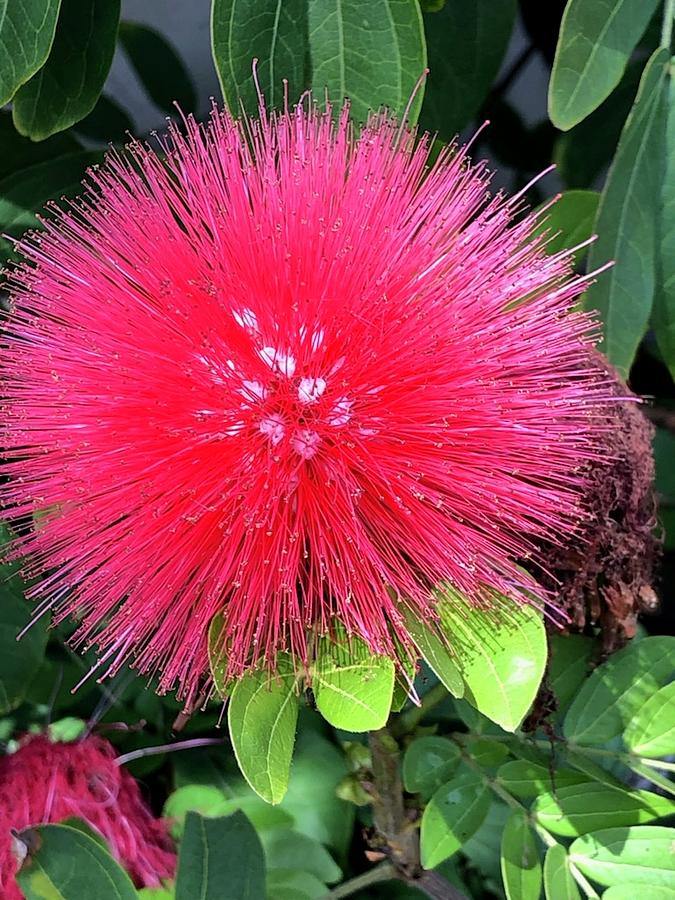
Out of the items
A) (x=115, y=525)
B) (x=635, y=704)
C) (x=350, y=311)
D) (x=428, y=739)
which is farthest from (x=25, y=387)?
(x=635, y=704)

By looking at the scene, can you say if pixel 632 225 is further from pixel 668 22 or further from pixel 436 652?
pixel 436 652

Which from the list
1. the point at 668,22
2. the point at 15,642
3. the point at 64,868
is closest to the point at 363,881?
the point at 64,868

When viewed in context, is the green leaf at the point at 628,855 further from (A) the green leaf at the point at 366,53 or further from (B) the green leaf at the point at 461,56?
(B) the green leaf at the point at 461,56

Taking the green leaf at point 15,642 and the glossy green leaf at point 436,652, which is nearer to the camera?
the glossy green leaf at point 436,652

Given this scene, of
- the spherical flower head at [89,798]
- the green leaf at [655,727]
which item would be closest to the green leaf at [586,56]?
the green leaf at [655,727]

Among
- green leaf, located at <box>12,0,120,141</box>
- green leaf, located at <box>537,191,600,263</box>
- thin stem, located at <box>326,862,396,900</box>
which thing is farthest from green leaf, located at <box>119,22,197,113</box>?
thin stem, located at <box>326,862,396,900</box>

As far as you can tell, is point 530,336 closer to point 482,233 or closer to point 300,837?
point 482,233
